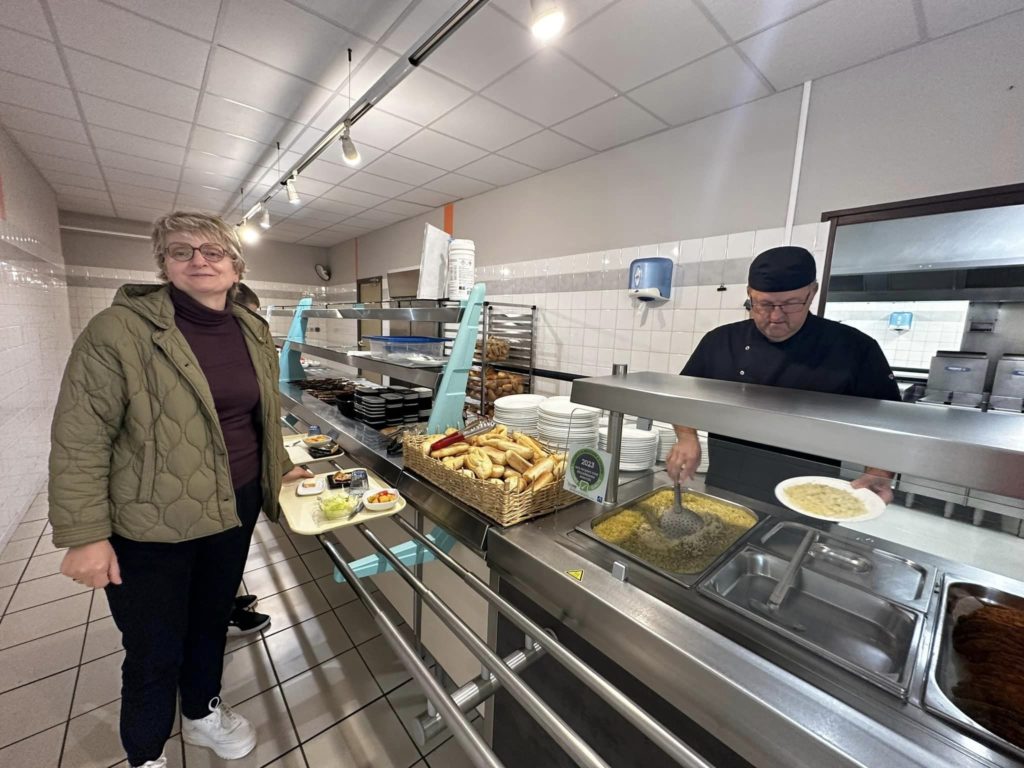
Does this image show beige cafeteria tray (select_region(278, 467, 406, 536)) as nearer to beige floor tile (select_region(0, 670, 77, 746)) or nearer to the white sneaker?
the white sneaker

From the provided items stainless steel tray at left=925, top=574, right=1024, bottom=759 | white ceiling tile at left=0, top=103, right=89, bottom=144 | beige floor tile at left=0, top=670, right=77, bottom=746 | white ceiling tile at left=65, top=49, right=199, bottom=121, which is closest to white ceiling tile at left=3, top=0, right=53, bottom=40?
white ceiling tile at left=65, top=49, right=199, bottom=121

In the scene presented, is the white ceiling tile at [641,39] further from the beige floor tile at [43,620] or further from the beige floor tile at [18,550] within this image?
the beige floor tile at [18,550]

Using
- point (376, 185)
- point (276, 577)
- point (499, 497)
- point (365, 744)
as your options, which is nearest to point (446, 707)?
point (499, 497)

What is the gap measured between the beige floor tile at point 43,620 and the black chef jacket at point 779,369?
3.32 m

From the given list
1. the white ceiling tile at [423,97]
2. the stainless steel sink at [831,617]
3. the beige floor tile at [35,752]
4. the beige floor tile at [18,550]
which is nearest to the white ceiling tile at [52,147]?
the white ceiling tile at [423,97]

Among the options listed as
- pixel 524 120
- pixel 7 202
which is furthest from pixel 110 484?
pixel 7 202

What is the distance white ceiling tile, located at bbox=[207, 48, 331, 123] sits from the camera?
2.45 m

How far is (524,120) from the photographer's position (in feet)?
9.86

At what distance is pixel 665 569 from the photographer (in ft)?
3.24

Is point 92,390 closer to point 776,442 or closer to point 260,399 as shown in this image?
point 260,399

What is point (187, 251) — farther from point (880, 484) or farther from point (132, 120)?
point (132, 120)

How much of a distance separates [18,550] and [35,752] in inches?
81.3

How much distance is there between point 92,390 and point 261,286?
25.1 feet

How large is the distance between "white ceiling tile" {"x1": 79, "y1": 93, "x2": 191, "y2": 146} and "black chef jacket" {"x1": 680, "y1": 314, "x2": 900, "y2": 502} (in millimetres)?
4177
